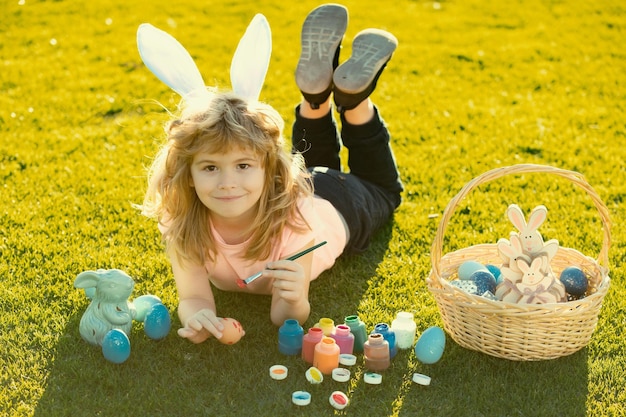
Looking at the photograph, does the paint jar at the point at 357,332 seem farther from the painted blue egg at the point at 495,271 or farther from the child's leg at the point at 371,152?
the child's leg at the point at 371,152

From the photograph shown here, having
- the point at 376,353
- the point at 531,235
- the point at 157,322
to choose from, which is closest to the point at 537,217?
the point at 531,235

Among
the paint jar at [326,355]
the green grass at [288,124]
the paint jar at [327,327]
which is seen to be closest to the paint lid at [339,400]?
the green grass at [288,124]

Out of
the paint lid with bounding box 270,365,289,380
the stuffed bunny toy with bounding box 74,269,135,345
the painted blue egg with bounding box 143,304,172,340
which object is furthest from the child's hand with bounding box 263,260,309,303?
the stuffed bunny toy with bounding box 74,269,135,345

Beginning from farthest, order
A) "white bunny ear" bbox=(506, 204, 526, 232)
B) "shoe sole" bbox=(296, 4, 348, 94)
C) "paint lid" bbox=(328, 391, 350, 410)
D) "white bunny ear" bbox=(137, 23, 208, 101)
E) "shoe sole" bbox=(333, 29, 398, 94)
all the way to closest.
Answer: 1. "shoe sole" bbox=(296, 4, 348, 94)
2. "shoe sole" bbox=(333, 29, 398, 94)
3. "white bunny ear" bbox=(137, 23, 208, 101)
4. "white bunny ear" bbox=(506, 204, 526, 232)
5. "paint lid" bbox=(328, 391, 350, 410)

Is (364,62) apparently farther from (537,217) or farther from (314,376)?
(314,376)

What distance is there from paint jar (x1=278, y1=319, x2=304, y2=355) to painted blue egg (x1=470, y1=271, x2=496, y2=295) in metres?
0.60

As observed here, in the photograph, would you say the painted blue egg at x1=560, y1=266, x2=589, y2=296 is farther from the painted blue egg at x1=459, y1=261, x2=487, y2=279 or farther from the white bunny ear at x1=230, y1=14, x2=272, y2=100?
the white bunny ear at x1=230, y1=14, x2=272, y2=100

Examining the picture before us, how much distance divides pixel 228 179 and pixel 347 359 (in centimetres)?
68

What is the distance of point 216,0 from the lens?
6.56 metres

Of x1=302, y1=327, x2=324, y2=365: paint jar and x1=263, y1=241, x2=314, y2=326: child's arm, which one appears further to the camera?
x1=263, y1=241, x2=314, y2=326: child's arm

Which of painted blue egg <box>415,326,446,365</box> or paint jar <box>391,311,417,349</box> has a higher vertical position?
painted blue egg <box>415,326,446,365</box>

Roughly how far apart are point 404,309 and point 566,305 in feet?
2.17

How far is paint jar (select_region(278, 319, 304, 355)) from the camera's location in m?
2.71

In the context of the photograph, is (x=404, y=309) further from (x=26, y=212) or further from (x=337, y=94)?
(x=26, y=212)
